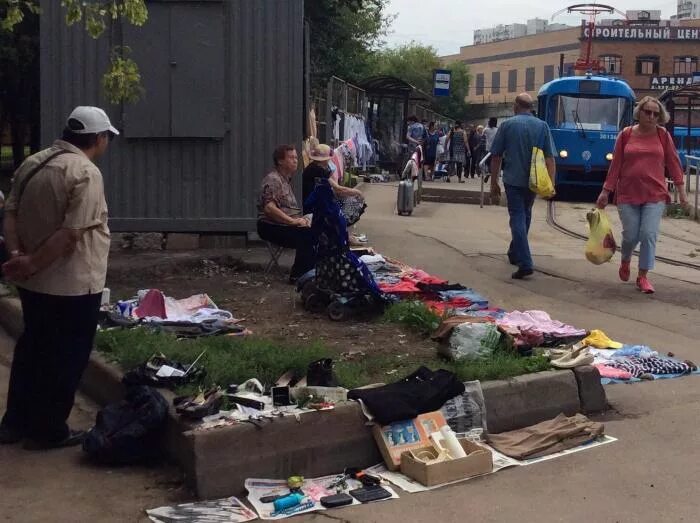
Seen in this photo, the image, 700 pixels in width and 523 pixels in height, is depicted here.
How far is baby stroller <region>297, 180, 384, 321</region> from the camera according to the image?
759cm

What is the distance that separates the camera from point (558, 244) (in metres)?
14.1

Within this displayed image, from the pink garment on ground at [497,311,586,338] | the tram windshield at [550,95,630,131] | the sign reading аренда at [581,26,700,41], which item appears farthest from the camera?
the sign reading аренда at [581,26,700,41]

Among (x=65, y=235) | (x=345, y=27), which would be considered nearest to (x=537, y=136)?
(x=65, y=235)

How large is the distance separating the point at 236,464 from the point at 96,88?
7.17m

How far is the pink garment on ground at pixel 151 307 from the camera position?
729 centimetres

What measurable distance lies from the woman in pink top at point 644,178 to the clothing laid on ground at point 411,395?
4.55m

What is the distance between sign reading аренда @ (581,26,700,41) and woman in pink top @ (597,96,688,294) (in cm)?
6662

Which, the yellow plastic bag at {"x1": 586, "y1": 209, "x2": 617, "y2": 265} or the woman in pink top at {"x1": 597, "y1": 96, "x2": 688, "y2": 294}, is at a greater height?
the woman in pink top at {"x1": 597, "y1": 96, "x2": 688, "y2": 294}

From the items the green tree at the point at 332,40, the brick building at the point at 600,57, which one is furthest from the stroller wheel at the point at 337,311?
the brick building at the point at 600,57

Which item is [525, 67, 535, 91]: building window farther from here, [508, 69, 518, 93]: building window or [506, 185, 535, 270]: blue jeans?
[506, 185, 535, 270]: blue jeans

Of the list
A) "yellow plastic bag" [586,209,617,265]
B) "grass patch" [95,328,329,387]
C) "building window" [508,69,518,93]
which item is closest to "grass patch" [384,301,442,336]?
"grass patch" [95,328,329,387]

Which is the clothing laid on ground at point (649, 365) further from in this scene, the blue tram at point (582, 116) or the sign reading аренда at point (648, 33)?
the sign reading аренда at point (648, 33)

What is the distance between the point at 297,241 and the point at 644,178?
133 inches

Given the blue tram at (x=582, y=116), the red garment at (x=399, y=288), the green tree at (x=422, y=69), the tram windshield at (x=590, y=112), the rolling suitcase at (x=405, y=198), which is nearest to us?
the red garment at (x=399, y=288)
